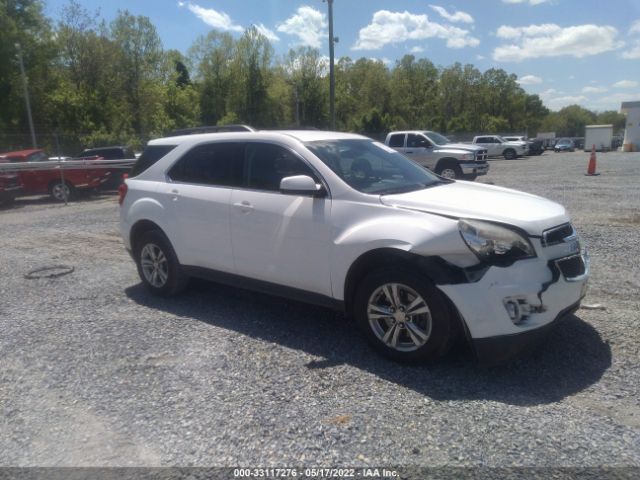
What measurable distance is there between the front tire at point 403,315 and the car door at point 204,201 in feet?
5.21

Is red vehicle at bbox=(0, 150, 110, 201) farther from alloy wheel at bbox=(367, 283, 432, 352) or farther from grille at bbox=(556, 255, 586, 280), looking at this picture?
grille at bbox=(556, 255, 586, 280)

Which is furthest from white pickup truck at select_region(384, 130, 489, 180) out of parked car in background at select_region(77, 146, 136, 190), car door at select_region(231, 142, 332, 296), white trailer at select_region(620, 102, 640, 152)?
white trailer at select_region(620, 102, 640, 152)

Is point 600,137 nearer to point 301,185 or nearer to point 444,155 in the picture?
point 444,155

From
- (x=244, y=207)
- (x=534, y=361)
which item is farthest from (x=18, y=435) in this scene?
(x=534, y=361)

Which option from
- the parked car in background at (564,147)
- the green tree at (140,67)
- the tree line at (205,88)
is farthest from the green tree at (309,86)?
the parked car in background at (564,147)

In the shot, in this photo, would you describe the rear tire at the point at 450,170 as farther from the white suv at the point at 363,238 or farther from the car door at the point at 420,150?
the white suv at the point at 363,238

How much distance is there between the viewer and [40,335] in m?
4.70

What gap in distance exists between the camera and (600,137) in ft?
167

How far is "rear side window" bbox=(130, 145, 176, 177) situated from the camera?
5656mm

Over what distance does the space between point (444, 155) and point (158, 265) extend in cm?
1368

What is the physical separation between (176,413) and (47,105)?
40000 millimetres

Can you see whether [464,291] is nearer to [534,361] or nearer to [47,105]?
[534,361]

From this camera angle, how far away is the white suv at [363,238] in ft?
11.2

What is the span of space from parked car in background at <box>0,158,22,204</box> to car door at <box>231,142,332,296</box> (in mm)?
13244
